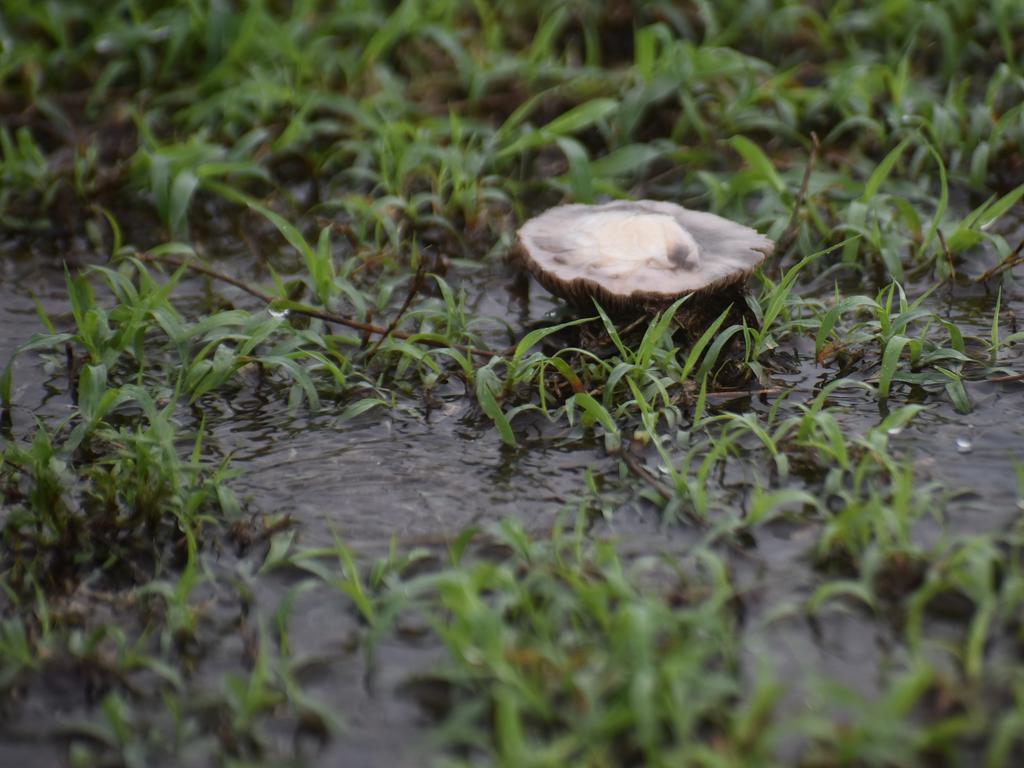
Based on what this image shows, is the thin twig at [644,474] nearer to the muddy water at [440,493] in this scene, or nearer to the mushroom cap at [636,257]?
the muddy water at [440,493]

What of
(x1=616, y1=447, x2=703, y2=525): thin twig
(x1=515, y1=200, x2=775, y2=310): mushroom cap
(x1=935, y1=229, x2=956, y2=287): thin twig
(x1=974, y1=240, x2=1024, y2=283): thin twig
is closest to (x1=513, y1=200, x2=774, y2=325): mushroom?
(x1=515, y1=200, x2=775, y2=310): mushroom cap

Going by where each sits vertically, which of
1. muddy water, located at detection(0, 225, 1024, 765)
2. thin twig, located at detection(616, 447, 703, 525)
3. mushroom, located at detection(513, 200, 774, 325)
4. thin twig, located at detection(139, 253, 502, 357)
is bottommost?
muddy water, located at detection(0, 225, 1024, 765)

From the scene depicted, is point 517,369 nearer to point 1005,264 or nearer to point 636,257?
point 636,257

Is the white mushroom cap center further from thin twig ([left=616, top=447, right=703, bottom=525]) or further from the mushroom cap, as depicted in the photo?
thin twig ([left=616, top=447, right=703, bottom=525])

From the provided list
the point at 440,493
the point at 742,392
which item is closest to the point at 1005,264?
the point at 742,392

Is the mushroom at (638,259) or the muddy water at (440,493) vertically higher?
the mushroom at (638,259)

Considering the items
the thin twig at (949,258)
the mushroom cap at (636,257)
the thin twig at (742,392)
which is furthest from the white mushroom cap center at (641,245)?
the thin twig at (949,258)
